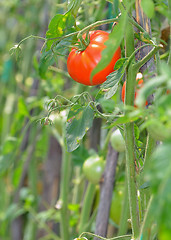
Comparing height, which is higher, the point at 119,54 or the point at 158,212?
the point at 119,54

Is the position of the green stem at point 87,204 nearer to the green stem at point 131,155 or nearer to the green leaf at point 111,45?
the green stem at point 131,155

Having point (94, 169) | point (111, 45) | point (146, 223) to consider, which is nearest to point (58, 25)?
point (111, 45)

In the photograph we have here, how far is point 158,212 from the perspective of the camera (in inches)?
7.9

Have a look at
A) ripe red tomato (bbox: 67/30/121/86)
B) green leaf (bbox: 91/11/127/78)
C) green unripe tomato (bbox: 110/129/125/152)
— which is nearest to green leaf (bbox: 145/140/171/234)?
green leaf (bbox: 91/11/127/78)

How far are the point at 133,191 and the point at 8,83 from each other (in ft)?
4.31

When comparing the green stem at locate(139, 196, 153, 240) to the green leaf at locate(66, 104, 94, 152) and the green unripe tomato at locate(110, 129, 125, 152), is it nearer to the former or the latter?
the green leaf at locate(66, 104, 94, 152)

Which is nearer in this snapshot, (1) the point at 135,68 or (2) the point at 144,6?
(2) the point at 144,6

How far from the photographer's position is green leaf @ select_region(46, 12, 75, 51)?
1.41ft

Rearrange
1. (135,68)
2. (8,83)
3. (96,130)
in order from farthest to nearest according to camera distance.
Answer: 1. (8,83)
2. (96,130)
3. (135,68)

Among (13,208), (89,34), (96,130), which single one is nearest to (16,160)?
(13,208)

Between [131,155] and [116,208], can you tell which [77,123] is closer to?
[131,155]

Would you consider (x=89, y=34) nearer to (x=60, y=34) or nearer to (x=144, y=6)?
(x=60, y=34)

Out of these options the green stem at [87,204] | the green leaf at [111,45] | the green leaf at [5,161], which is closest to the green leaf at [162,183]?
the green leaf at [111,45]

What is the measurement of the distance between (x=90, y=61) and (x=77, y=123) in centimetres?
9
